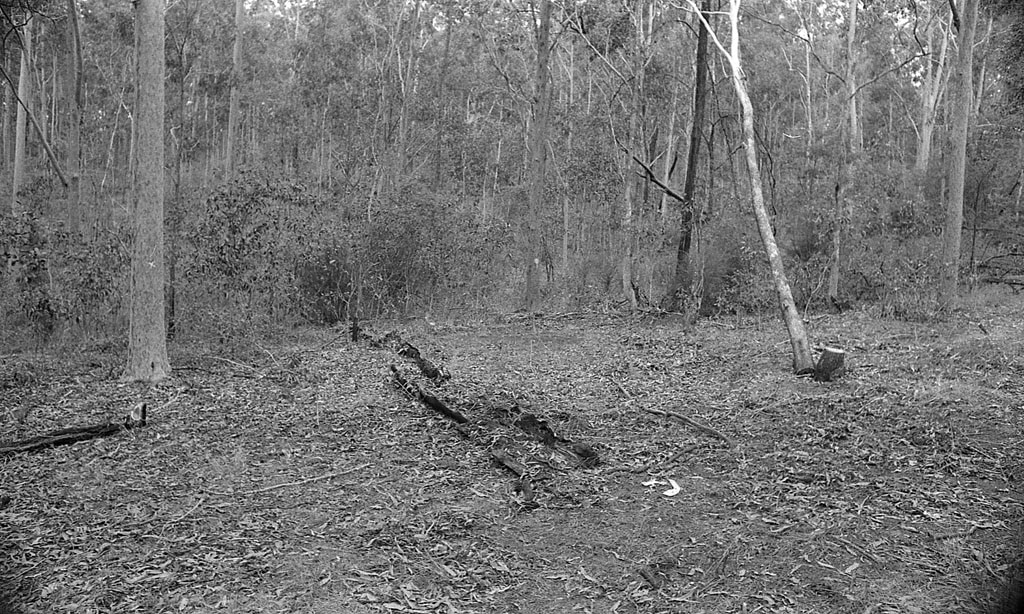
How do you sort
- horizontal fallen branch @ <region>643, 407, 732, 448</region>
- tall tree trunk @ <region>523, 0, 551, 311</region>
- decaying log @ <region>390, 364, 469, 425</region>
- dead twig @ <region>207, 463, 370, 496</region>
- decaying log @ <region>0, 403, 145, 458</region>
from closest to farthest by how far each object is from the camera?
dead twig @ <region>207, 463, 370, 496</region> → decaying log @ <region>0, 403, 145, 458</region> → horizontal fallen branch @ <region>643, 407, 732, 448</region> → decaying log @ <region>390, 364, 469, 425</region> → tall tree trunk @ <region>523, 0, 551, 311</region>

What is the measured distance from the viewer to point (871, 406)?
23.0 feet

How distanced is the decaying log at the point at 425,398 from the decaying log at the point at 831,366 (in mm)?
3629

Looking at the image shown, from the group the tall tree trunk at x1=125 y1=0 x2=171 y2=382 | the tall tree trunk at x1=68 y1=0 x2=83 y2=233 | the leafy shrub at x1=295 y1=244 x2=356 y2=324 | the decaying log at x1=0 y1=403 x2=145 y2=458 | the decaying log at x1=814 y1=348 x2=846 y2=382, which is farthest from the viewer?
the leafy shrub at x1=295 y1=244 x2=356 y2=324

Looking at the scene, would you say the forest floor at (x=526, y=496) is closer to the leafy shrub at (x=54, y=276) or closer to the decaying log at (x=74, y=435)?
the decaying log at (x=74, y=435)

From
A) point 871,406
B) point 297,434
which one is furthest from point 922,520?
point 297,434

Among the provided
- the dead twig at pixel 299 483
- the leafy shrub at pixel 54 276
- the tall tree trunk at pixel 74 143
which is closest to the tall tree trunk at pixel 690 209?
the leafy shrub at pixel 54 276

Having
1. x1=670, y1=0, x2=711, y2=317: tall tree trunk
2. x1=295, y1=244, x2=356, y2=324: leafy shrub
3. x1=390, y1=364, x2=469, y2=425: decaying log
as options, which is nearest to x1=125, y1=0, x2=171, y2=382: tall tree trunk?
x1=390, y1=364, x2=469, y2=425: decaying log

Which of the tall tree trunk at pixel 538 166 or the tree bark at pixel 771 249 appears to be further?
the tall tree trunk at pixel 538 166

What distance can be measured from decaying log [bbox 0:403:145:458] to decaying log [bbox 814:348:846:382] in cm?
615

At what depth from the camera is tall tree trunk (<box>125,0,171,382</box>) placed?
8312 mm

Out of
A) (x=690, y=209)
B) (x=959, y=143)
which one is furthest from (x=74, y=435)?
(x=959, y=143)

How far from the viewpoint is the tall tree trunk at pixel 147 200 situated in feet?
27.3

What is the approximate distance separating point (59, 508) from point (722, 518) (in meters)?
3.82

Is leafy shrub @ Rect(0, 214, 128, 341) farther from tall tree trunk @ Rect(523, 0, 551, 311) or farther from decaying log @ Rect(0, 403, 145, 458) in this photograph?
tall tree trunk @ Rect(523, 0, 551, 311)
